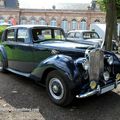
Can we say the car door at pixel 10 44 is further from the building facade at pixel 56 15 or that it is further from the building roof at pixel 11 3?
the building roof at pixel 11 3

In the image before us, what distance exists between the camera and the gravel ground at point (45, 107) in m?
4.88

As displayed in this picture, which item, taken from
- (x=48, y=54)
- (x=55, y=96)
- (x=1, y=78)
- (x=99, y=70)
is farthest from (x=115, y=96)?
(x=1, y=78)

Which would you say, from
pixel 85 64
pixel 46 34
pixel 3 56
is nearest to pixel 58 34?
pixel 46 34

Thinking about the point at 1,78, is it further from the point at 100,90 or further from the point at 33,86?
the point at 100,90

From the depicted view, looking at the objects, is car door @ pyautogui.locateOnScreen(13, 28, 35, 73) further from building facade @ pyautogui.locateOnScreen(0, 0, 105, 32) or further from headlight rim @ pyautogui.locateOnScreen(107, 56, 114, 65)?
building facade @ pyautogui.locateOnScreen(0, 0, 105, 32)

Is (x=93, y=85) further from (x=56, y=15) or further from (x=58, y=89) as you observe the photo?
(x=56, y=15)

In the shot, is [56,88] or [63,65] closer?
[63,65]

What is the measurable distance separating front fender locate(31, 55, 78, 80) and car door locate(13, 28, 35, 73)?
3.24 ft

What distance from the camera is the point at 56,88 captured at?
18.0ft

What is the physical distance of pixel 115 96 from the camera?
6145mm

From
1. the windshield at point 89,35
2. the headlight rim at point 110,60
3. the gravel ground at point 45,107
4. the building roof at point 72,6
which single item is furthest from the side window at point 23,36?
the building roof at point 72,6

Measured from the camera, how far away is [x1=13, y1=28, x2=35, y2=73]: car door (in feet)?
21.8

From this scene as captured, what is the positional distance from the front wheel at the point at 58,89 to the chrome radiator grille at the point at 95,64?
578 mm

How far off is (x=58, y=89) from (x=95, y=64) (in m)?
0.99
